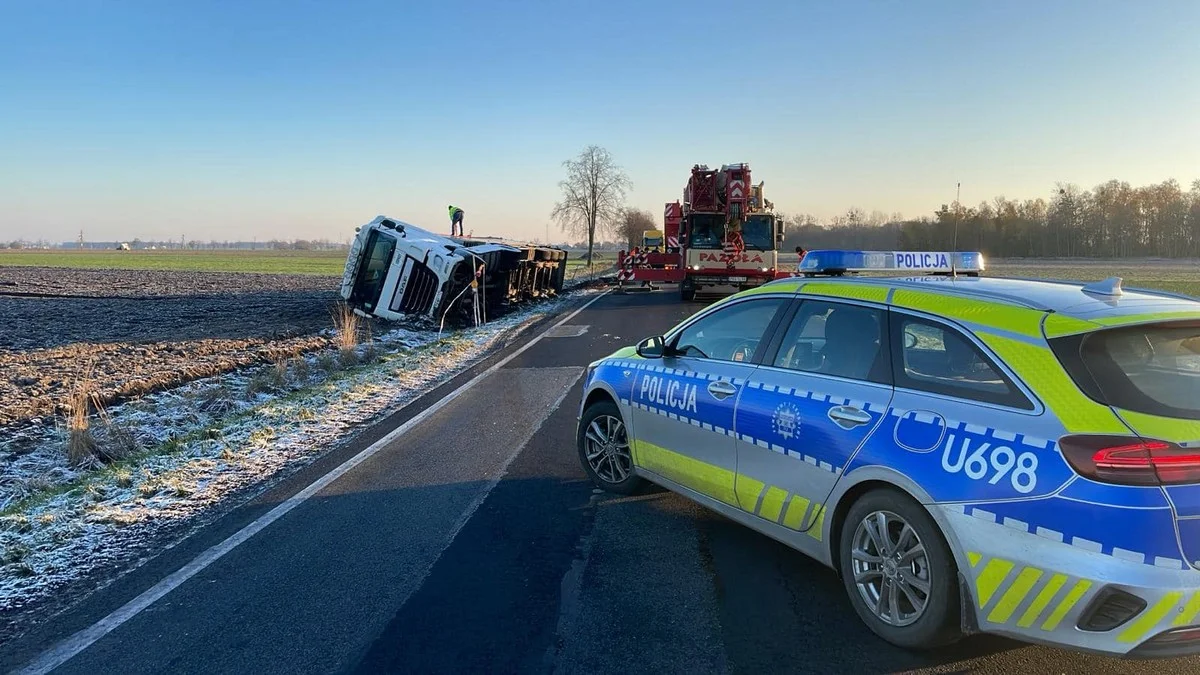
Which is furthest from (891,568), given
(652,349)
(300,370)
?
(300,370)

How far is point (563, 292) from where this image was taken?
29.4 metres

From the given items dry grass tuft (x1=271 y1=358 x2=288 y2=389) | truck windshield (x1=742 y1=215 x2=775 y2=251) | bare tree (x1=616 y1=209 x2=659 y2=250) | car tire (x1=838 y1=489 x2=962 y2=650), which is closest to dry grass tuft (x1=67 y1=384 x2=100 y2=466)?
dry grass tuft (x1=271 y1=358 x2=288 y2=389)

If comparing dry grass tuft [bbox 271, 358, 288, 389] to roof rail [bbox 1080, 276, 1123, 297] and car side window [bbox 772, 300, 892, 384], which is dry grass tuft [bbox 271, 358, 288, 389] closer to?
car side window [bbox 772, 300, 892, 384]

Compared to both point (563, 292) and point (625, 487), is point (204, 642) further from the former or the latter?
point (563, 292)

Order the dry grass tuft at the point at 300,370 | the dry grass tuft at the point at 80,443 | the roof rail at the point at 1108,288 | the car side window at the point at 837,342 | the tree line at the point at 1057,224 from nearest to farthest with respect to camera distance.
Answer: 1. the roof rail at the point at 1108,288
2. the car side window at the point at 837,342
3. the dry grass tuft at the point at 80,443
4. the dry grass tuft at the point at 300,370
5. the tree line at the point at 1057,224

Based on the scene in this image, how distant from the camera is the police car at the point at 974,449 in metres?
2.51

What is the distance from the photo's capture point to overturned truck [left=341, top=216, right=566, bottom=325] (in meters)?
16.8

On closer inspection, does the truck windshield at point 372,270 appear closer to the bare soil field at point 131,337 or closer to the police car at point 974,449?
the bare soil field at point 131,337

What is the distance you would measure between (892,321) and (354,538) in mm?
3429

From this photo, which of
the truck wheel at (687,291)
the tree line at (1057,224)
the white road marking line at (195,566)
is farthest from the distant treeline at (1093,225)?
the white road marking line at (195,566)

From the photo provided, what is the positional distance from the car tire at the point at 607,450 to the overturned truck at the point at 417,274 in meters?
11.6

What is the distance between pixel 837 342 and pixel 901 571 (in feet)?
3.76

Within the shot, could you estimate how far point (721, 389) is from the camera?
423cm

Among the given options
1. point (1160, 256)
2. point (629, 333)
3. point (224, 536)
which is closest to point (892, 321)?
point (224, 536)
